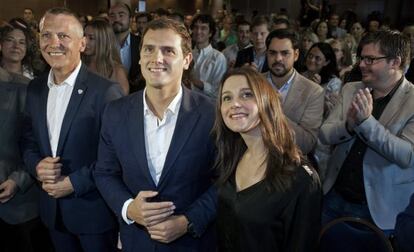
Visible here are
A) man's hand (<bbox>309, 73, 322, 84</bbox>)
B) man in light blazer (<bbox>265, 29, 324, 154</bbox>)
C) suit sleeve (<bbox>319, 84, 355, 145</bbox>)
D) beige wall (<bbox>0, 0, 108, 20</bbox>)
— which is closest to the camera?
suit sleeve (<bbox>319, 84, 355, 145</bbox>)

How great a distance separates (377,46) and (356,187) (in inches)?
30.2

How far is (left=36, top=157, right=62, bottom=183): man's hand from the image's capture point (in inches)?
69.0

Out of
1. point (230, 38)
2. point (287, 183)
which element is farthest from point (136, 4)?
point (287, 183)

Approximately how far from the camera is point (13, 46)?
2.85 m

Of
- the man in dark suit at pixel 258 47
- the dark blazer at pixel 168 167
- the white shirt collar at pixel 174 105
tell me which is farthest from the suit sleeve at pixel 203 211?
the man in dark suit at pixel 258 47

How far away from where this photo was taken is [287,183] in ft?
4.40

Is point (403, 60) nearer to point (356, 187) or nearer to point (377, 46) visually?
point (377, 46)

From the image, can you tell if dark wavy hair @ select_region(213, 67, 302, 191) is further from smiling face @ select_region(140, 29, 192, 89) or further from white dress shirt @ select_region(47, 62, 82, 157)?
white dress shirt @ select_region(47, 62, 82, 157)

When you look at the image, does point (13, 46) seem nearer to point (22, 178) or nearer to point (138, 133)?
point (22, 178)

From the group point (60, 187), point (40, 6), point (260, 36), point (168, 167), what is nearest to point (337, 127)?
point (168, 167)

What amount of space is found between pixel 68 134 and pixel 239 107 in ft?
2.81

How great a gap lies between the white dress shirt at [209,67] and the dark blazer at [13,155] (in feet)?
6.10

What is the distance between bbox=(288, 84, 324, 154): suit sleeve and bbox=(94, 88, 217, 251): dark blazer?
2.54ft

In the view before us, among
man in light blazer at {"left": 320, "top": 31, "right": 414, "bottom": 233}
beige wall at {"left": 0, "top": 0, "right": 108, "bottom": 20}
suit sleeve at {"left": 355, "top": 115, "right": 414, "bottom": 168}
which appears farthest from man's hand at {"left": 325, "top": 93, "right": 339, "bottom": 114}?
beige wall at {"left": 0, "top": 0, "right": 108, "bottom": 20}
